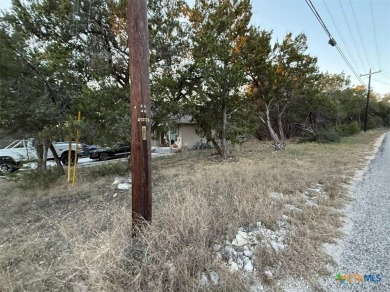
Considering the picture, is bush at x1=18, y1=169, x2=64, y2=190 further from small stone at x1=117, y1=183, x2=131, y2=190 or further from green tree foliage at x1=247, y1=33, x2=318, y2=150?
green tree foliage at x1=247, y1=33, x2=318, y2=150

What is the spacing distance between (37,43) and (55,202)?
213 inches

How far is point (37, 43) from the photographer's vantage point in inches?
263

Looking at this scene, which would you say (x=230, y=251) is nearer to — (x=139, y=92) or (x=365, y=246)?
(x=365, y=246)

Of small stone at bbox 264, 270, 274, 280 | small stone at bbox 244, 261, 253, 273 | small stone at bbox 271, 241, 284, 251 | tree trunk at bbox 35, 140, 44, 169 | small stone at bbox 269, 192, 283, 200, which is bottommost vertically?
small stone at bbox 264, 270, 274, 280

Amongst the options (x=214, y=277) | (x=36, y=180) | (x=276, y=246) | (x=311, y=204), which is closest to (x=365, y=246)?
(x=276, y=246)

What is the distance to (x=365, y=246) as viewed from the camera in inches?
92.0

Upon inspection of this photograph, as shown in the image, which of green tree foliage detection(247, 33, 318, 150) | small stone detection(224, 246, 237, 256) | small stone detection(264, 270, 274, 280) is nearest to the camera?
small stone detection(264, 270, 274, 280)

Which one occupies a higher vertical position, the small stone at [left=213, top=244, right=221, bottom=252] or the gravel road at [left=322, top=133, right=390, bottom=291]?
the small stone at [left=213, top=244, right=221, bottom=252]

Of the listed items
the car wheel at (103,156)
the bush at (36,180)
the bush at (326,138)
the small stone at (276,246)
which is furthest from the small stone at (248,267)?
the bush at (326,138)

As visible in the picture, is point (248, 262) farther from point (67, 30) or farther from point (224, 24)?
point (224, 24)

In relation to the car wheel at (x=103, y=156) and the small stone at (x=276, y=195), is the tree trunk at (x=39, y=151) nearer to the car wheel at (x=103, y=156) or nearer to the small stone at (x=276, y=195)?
the car wheel at (x=103, y=156)

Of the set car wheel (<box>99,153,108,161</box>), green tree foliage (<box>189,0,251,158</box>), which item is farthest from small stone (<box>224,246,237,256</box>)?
car wheel (<box>99,153,108,161</box>)

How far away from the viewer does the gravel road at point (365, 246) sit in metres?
1.83

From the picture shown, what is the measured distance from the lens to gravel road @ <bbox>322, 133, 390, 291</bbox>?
183 centimetres
